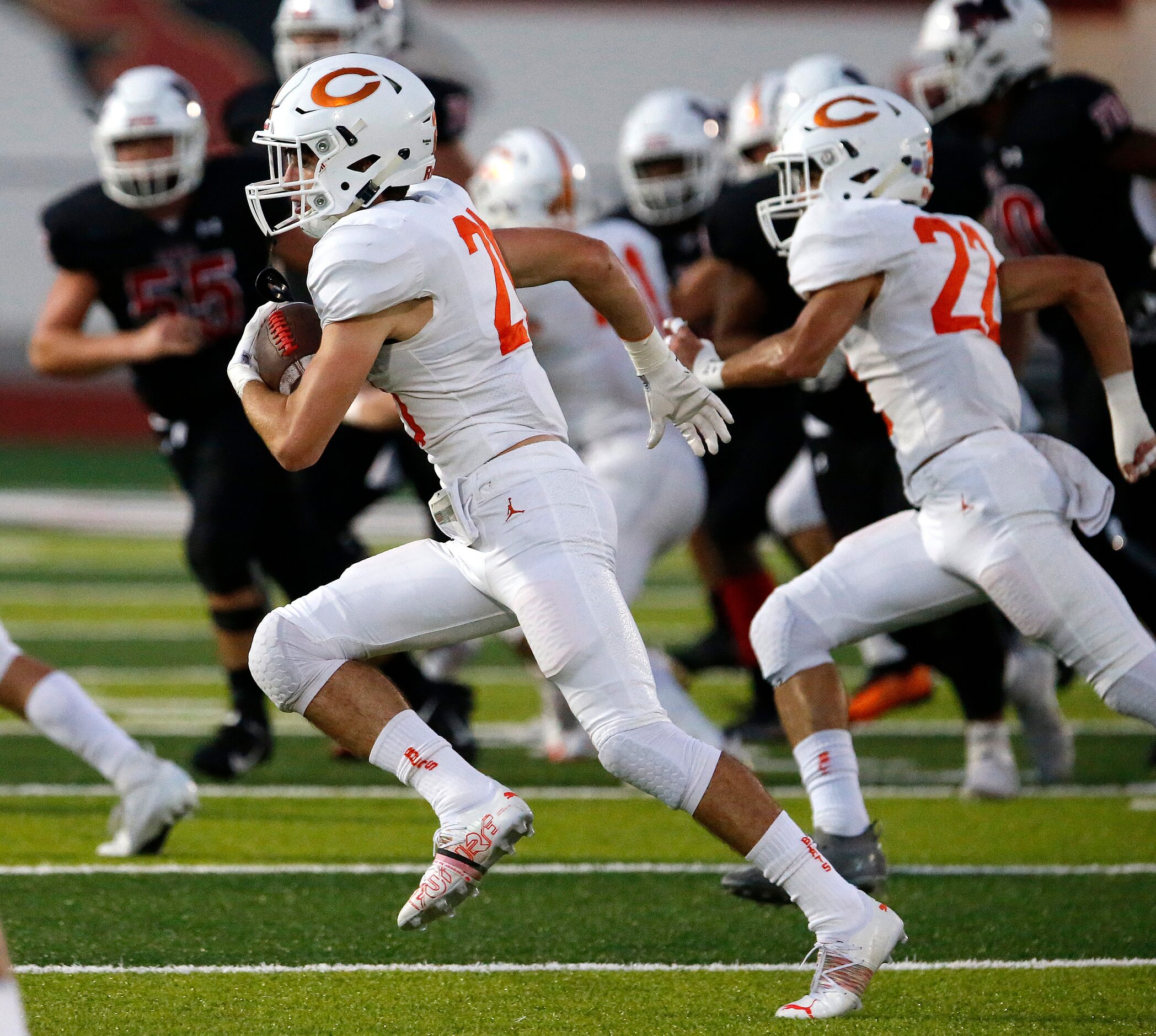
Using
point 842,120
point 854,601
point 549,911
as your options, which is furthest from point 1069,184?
point 549,911

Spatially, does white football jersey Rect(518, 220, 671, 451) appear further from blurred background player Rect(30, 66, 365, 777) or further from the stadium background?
the stadium background

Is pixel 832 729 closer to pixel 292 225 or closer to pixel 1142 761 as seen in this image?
pixel 292 225

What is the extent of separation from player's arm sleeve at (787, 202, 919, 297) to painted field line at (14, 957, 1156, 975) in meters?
1.28

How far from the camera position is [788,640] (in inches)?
149

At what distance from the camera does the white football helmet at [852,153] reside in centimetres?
376

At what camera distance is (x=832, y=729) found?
12.3 ft

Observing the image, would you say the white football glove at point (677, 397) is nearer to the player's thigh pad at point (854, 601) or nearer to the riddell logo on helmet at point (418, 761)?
the player's thigh pad at point (854, 601)

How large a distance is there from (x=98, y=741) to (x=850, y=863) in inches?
64.1

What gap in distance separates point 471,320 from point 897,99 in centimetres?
121

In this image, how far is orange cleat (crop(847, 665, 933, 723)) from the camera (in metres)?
6.06

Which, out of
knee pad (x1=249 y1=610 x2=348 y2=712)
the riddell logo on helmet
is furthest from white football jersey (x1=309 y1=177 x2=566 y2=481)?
the riddell logo on helmet

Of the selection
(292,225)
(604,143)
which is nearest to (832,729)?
(292,225)

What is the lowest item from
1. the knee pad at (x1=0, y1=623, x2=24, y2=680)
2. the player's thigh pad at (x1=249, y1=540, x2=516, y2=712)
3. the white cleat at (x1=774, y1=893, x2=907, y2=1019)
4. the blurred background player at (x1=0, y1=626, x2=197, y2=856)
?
the blurred background player at (x1=0, y1=626, x2=197, y2=856)

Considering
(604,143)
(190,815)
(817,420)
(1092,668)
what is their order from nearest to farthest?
1. (1092,668)
2. (190,815)
3. (817,420)
4. (604,143)
